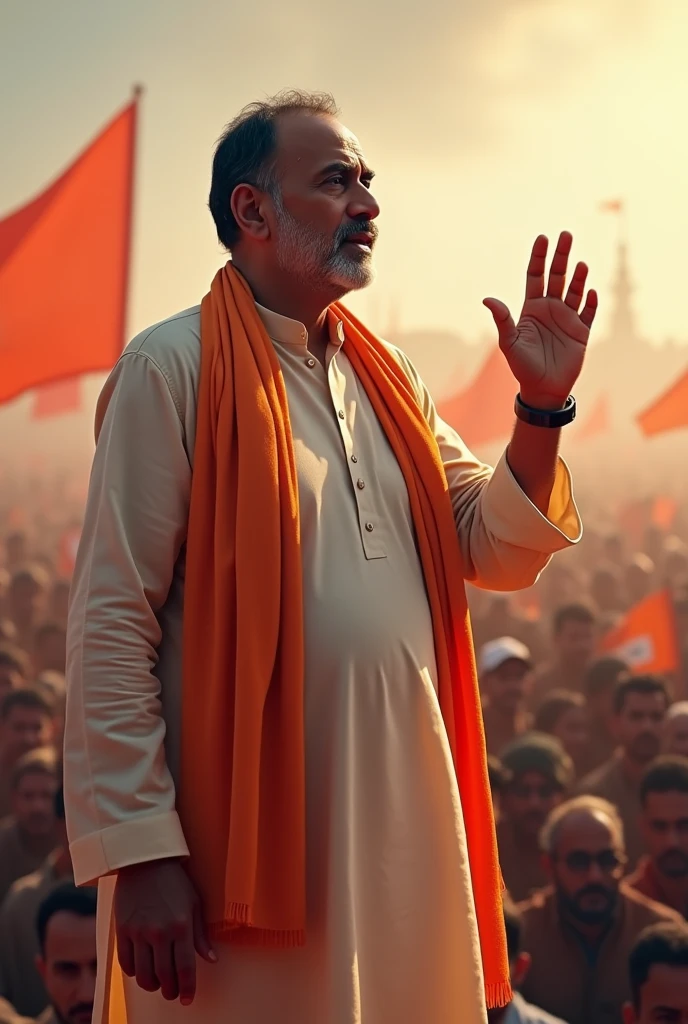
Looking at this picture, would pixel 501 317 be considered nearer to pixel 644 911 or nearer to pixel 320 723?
pixel 320 723

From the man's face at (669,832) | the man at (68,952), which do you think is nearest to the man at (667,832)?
the man's face at (669,832)

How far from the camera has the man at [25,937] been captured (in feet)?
15.8

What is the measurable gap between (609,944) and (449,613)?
9.94 feet

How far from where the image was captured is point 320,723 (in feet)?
6.66

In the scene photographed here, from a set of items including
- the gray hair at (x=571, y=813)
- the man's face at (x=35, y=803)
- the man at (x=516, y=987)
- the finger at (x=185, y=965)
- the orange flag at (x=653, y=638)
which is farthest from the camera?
the orange flag at (x=653, y=638)

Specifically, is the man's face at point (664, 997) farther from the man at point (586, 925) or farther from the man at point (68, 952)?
the man at point (68, 952)

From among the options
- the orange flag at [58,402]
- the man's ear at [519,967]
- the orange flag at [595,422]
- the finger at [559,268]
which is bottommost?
the man's ear at [519,967]

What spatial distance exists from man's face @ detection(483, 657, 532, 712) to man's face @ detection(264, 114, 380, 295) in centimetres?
478

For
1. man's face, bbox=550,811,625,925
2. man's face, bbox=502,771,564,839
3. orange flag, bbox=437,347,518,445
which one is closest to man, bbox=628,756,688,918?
man's face, bbox=550,811,625,925

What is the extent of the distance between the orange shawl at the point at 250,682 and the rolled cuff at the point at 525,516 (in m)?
0.17

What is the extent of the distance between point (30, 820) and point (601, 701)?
317cm

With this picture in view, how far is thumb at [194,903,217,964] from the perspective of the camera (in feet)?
6.21

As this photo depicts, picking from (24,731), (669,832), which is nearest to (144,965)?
(669,832)

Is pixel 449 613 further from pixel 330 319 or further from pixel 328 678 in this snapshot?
pixel 330 319
